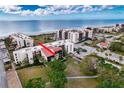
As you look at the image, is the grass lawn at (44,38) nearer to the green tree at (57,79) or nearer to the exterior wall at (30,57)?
the exterior wall at (30,57)

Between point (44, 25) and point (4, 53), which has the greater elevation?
point (44, 25)

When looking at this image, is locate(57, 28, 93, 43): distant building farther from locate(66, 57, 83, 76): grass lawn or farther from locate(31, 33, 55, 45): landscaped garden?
locate(66, 57, 83, 76): grass lawn

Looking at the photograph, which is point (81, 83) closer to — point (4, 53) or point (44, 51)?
point (44, 51)

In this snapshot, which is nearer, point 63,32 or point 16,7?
point 16,7

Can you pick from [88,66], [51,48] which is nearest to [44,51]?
[51,48]

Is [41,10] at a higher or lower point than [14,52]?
higher
